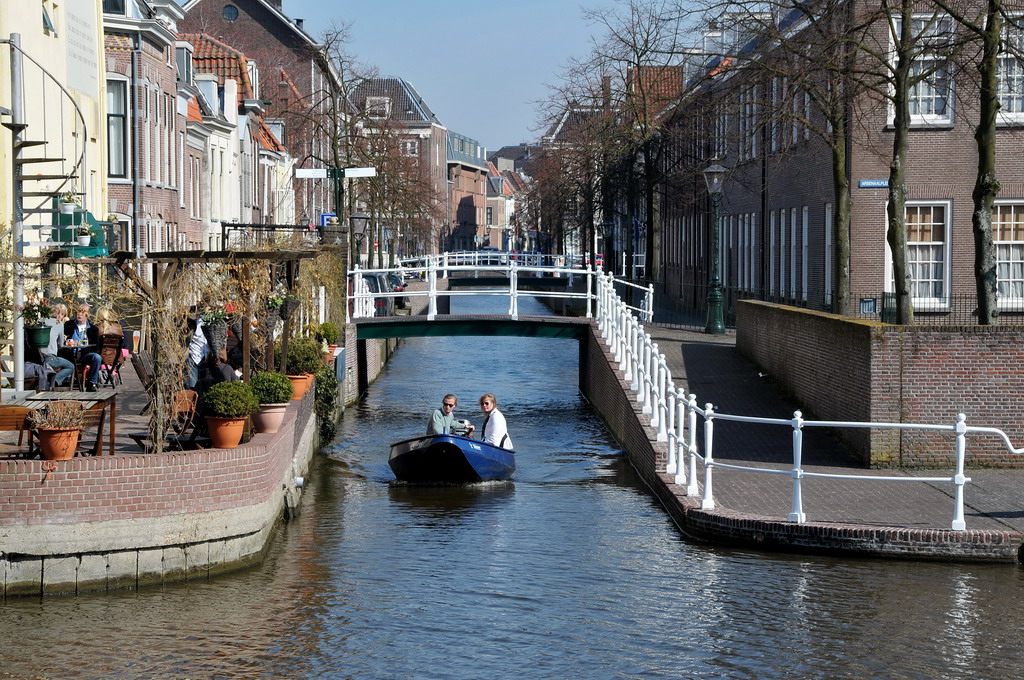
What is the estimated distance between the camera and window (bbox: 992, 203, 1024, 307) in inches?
1246

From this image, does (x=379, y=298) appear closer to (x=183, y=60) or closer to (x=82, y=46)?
(x=183, y=60)

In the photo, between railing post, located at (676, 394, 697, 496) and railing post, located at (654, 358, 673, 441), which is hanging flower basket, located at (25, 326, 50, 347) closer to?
railing post, located at (654, 358, 673, 441)

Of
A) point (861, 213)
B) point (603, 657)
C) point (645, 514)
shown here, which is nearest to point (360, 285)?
point (861, 213)

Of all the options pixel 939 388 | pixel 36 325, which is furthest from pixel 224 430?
pixel 939 388

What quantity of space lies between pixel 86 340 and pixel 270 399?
6.56 m

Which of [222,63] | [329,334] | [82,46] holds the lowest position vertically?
[329,334]

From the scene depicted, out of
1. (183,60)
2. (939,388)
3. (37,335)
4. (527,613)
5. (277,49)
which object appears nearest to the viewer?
(527,613)

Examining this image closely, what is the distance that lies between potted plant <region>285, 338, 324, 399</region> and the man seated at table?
9.89ft

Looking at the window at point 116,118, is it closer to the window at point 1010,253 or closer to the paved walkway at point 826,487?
the paved walkway at point 826,487

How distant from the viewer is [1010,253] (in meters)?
31.7

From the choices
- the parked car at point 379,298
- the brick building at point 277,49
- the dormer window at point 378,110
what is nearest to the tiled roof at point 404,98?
the brick building at point 277,49

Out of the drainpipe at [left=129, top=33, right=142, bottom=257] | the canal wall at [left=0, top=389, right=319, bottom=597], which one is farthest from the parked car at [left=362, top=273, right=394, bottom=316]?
the canal wall at [left=0, top=389, right=319, bottom=597]

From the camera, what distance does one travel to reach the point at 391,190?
200ft

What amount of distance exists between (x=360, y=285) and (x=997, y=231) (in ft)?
48.1
